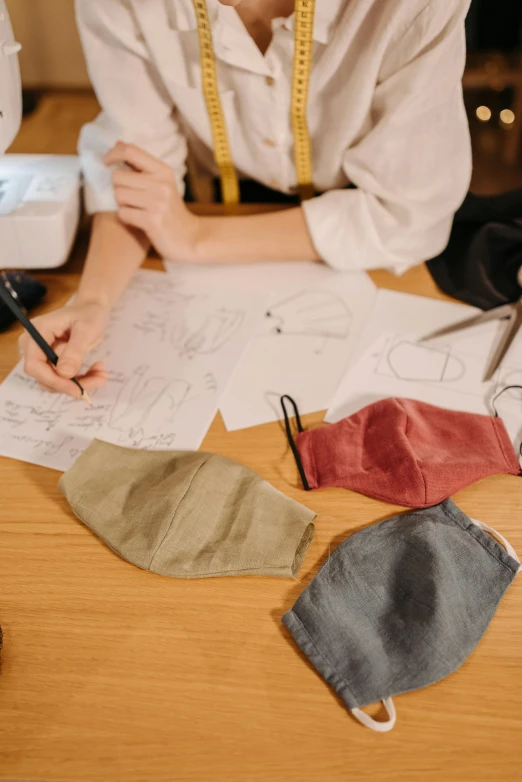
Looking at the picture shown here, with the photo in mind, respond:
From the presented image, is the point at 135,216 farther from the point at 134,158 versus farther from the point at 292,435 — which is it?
the point at 292,435

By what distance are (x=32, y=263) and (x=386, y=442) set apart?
60 cm

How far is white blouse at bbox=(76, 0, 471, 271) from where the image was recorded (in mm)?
797

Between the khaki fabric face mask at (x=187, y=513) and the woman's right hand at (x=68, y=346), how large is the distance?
0.11 m

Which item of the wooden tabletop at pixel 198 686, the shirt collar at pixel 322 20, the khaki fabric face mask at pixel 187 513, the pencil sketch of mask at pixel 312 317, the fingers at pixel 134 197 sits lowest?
the wooden tabletop at pixel 198 686

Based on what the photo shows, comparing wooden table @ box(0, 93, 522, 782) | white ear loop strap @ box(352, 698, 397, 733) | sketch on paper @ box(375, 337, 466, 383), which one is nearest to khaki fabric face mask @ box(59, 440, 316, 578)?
wooden table @ box(0, 93, 522, 782)

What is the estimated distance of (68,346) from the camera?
0.80 meters

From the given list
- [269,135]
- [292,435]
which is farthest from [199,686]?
[269,135]

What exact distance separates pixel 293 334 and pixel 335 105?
339 mm

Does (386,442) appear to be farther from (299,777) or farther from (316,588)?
(299,777)

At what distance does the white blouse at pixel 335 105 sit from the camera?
797 mm

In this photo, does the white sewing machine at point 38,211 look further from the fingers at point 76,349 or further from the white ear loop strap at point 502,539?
the white ear loop strap at point 502,539

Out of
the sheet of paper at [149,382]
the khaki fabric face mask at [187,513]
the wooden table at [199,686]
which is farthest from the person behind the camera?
the sheet of paper at [149,382]

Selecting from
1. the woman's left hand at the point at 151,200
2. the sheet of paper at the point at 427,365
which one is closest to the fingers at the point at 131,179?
the woman's left hand at the point at 151,200

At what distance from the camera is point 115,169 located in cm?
95
